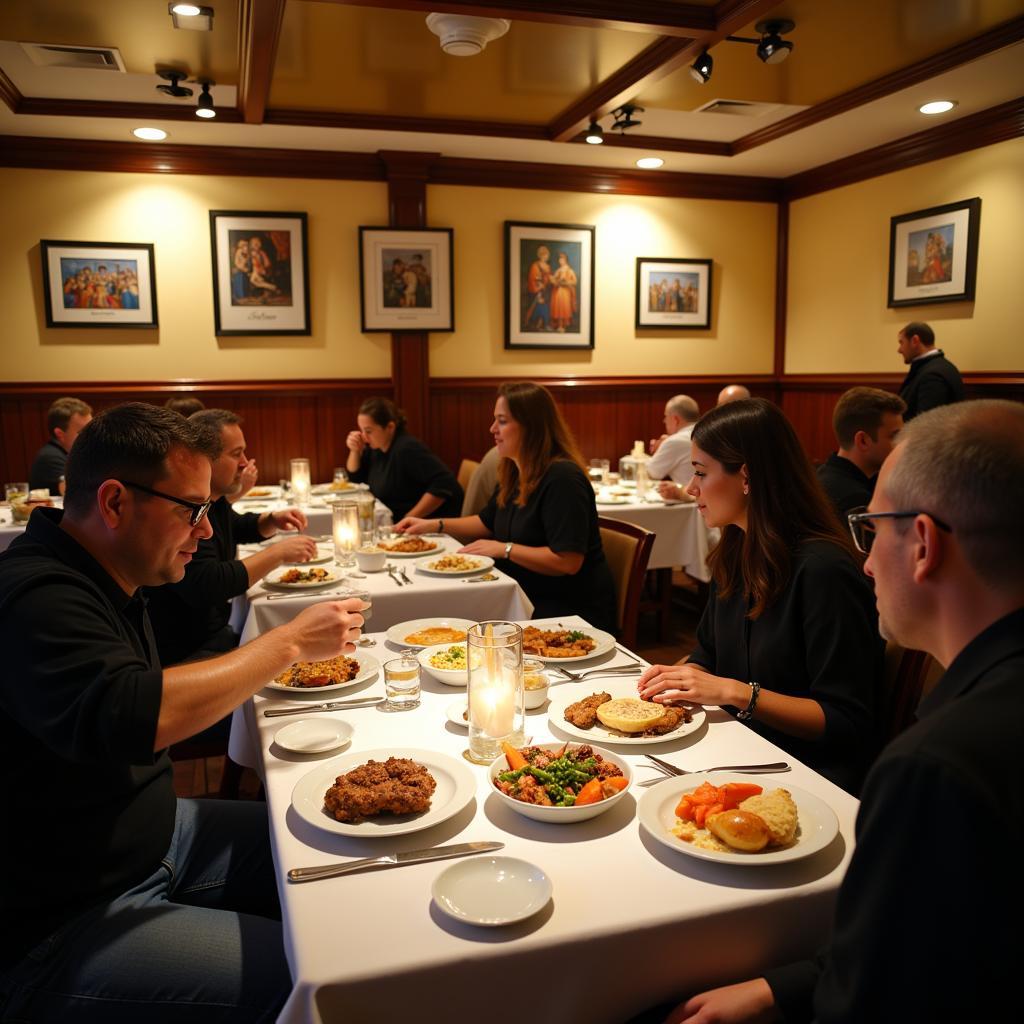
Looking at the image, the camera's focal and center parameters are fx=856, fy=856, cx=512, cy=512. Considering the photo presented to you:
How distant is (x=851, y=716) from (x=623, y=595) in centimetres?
150

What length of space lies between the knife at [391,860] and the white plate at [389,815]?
0.04 meters

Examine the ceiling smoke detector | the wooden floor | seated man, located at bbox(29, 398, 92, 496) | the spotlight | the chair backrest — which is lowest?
the wooden floor

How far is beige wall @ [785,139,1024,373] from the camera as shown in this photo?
17.7ft

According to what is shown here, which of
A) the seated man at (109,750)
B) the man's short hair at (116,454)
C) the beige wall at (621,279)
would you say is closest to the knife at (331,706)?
the seated man at (109,750)

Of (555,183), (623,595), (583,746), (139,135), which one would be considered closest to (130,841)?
(583,746)

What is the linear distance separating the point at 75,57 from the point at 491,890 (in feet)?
15.8

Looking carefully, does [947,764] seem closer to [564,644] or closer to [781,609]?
[781,609]

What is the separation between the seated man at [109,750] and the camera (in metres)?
1.28

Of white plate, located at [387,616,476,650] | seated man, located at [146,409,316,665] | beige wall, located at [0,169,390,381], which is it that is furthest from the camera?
beige wall, located at [0,169,390,381]

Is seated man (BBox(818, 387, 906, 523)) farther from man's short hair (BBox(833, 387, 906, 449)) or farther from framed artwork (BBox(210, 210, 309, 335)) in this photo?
framed artwork (BBox(210, 210, 309, 335))

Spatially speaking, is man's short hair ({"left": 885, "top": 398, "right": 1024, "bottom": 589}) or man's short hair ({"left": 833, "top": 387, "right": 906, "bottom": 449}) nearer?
man's short hair ({"left": 885, "top": 398, "right": 1024, "bottom": 589})

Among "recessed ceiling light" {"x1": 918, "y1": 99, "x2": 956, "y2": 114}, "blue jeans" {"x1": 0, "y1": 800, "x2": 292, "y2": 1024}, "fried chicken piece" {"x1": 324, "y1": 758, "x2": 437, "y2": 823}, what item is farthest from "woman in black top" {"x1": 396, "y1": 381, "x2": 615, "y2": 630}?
"recessed ceiling light" {"x1": 918, "y1": 99, "x2": 956, "y2": 114}

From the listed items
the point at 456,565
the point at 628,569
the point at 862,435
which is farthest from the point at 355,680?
the point at 862,435

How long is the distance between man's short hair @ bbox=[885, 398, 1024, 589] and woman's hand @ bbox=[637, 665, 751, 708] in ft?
2.62
